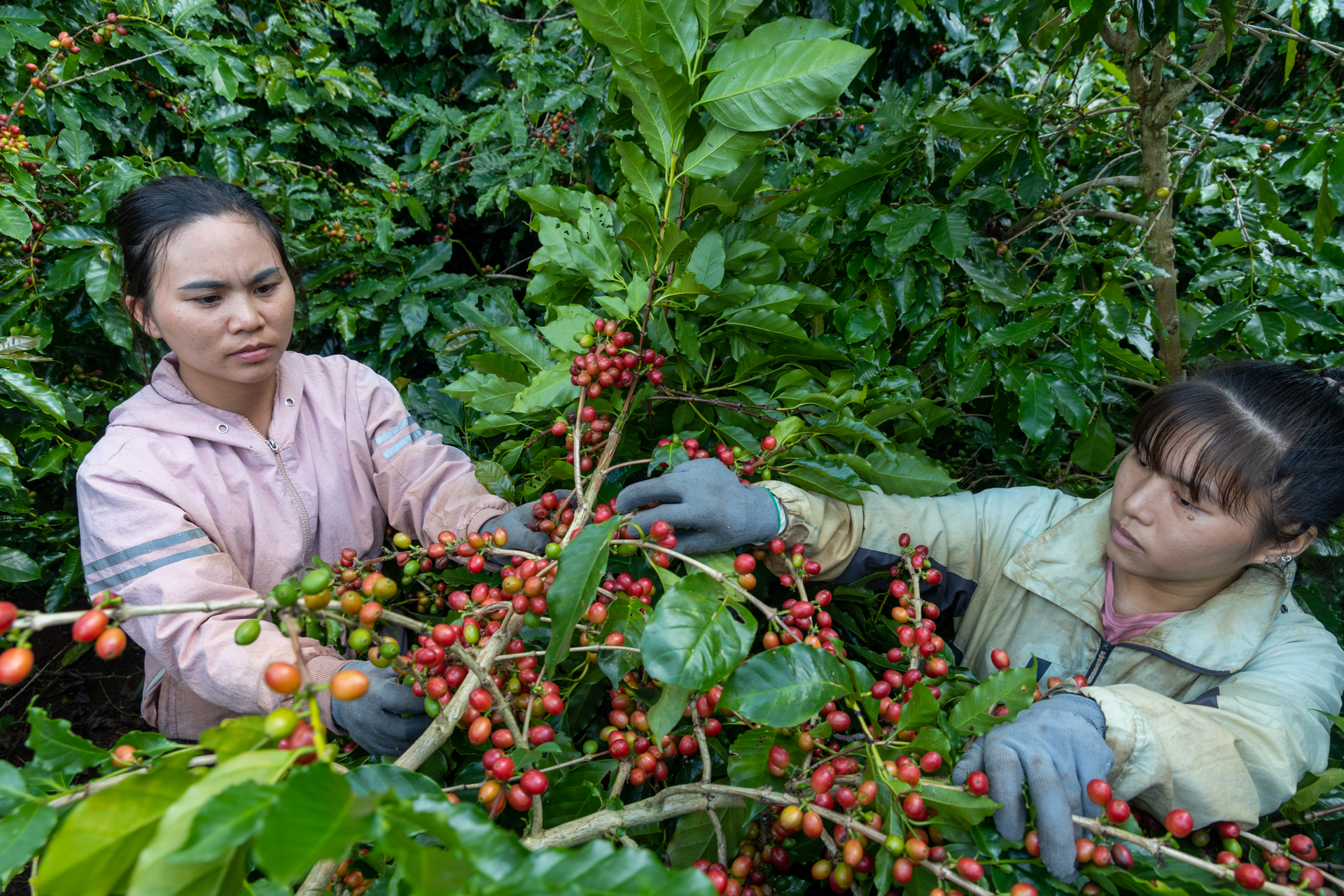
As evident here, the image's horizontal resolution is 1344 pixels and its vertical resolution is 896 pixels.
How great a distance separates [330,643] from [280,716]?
1.04 ft

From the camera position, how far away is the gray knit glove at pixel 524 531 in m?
1.38

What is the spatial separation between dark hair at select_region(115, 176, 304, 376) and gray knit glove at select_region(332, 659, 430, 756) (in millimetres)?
935

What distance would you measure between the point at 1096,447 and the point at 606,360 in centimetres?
137

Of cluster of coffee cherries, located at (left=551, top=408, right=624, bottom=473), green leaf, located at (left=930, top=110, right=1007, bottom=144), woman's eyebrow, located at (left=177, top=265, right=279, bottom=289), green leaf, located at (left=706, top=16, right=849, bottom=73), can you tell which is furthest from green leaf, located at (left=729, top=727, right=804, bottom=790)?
green leaf, located at (left=930, top=110, right=1007, bottom=144)

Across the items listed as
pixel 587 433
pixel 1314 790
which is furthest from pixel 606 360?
pixel 1314 790

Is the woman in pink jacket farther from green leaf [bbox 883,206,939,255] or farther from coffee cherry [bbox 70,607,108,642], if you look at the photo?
green leaf [bbox 883,206,939,255]

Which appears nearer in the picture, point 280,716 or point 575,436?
point 280,716

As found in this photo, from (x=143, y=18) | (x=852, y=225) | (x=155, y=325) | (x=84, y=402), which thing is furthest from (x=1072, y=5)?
(x=143, y=18)

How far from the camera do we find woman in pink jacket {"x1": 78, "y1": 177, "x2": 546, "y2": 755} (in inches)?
51.0

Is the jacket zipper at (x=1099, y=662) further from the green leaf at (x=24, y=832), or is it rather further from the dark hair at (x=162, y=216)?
the dark hair at (x=162, y=216)

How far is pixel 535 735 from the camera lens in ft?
3.05

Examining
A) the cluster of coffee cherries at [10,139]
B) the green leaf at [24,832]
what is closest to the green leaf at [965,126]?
the green leaf at [24,832]

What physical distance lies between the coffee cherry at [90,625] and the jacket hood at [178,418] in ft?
3.35

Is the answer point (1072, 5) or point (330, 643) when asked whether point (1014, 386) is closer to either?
point (1072, 5)
